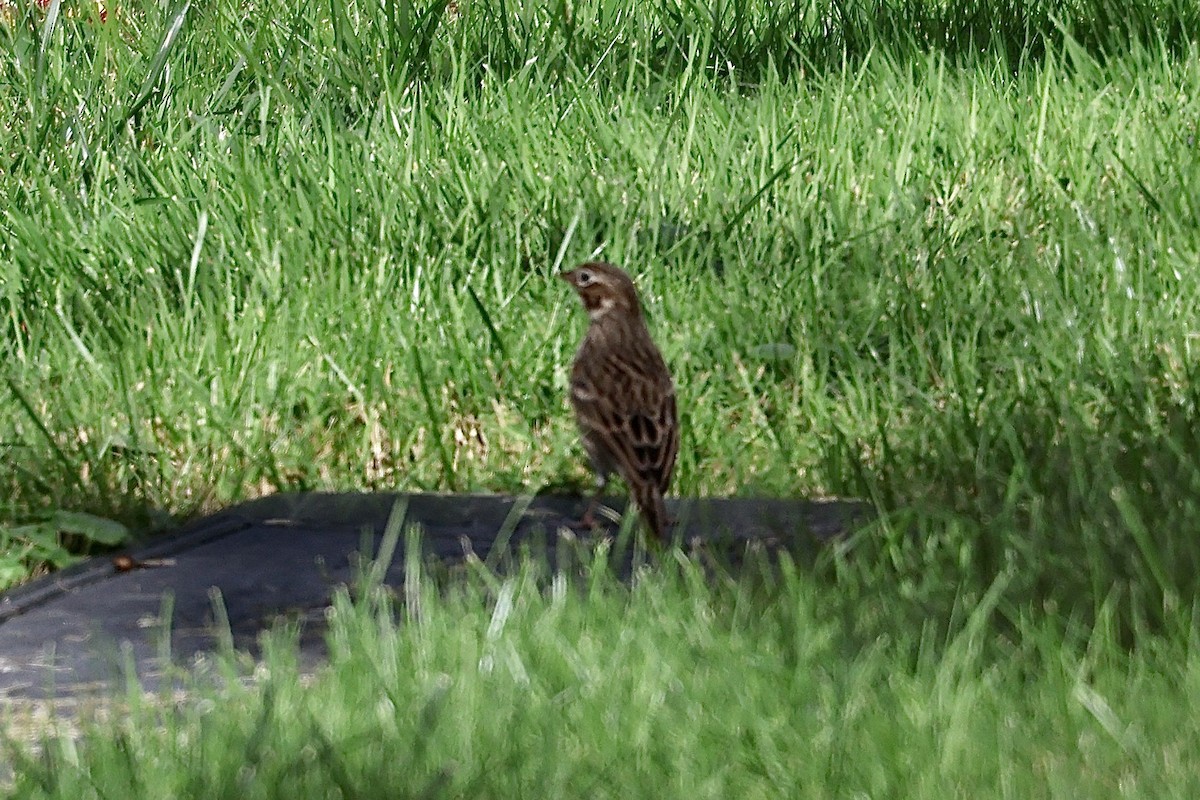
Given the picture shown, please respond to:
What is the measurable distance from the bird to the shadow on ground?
0.40 ft

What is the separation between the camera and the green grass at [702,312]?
3.02 meters

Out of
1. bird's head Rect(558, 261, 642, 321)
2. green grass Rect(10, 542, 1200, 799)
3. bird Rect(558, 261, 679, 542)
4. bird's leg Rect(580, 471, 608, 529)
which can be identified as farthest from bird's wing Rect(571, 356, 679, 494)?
green grass Rect(10, 542, 1200, 799)

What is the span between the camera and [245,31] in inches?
286

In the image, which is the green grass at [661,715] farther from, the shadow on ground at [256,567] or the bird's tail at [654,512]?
the bird's tail at [654,512]

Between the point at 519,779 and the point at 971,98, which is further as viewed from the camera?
the point at 971,98

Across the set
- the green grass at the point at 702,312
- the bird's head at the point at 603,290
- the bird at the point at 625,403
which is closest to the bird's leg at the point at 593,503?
the bird at the point at 625,403

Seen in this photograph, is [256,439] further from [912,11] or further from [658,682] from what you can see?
[912,11]

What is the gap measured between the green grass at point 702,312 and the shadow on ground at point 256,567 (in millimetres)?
180

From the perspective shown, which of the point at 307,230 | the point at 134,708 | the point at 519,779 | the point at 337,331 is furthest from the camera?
the point at 307,230

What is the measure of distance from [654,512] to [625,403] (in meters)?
0.28

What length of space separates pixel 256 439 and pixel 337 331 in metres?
0.51

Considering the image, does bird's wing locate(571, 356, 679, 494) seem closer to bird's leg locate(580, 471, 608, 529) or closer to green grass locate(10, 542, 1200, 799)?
bird's leg locate(580, 471, 608, 529)

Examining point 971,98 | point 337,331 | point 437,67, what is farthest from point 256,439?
point 971,98

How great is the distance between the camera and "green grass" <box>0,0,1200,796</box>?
9.92 ft
